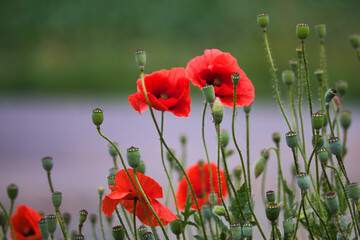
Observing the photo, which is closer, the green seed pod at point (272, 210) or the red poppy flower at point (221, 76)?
the green seed pod at point (272, 210)

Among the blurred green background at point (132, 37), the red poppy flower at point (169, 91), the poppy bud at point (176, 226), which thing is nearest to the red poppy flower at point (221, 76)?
the red poppy flower at point (169, 91)

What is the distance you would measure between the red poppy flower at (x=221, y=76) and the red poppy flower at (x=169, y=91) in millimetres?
14

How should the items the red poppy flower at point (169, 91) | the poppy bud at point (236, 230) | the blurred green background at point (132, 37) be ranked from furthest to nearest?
the blurred green background at point (132, 37) → the red poppy flower at point (169, 91) → the poppy bud at point (236, 230)

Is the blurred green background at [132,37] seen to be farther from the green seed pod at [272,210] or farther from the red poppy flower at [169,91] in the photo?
the green seed pod at [272,210]

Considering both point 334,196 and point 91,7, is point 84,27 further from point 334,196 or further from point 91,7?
point 334,196

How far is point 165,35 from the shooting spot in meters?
4.45

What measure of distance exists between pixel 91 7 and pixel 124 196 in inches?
165

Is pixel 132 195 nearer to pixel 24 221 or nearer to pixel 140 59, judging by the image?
pixel 140 59

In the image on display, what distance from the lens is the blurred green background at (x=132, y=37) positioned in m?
4.00

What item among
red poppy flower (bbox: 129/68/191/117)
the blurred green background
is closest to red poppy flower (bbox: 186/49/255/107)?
red poppy flower (bbox: 129/68/191/117)

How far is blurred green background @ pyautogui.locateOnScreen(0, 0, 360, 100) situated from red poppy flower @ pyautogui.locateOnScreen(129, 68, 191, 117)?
308 centimetres

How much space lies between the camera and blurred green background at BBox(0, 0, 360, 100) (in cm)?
400

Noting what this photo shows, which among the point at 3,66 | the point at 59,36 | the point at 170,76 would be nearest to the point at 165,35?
the point at 59,36

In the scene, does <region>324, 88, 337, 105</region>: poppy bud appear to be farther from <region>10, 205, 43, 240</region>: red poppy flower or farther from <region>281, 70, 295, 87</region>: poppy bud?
<region>10, 205, 43, 240</region>: red poppy flower
